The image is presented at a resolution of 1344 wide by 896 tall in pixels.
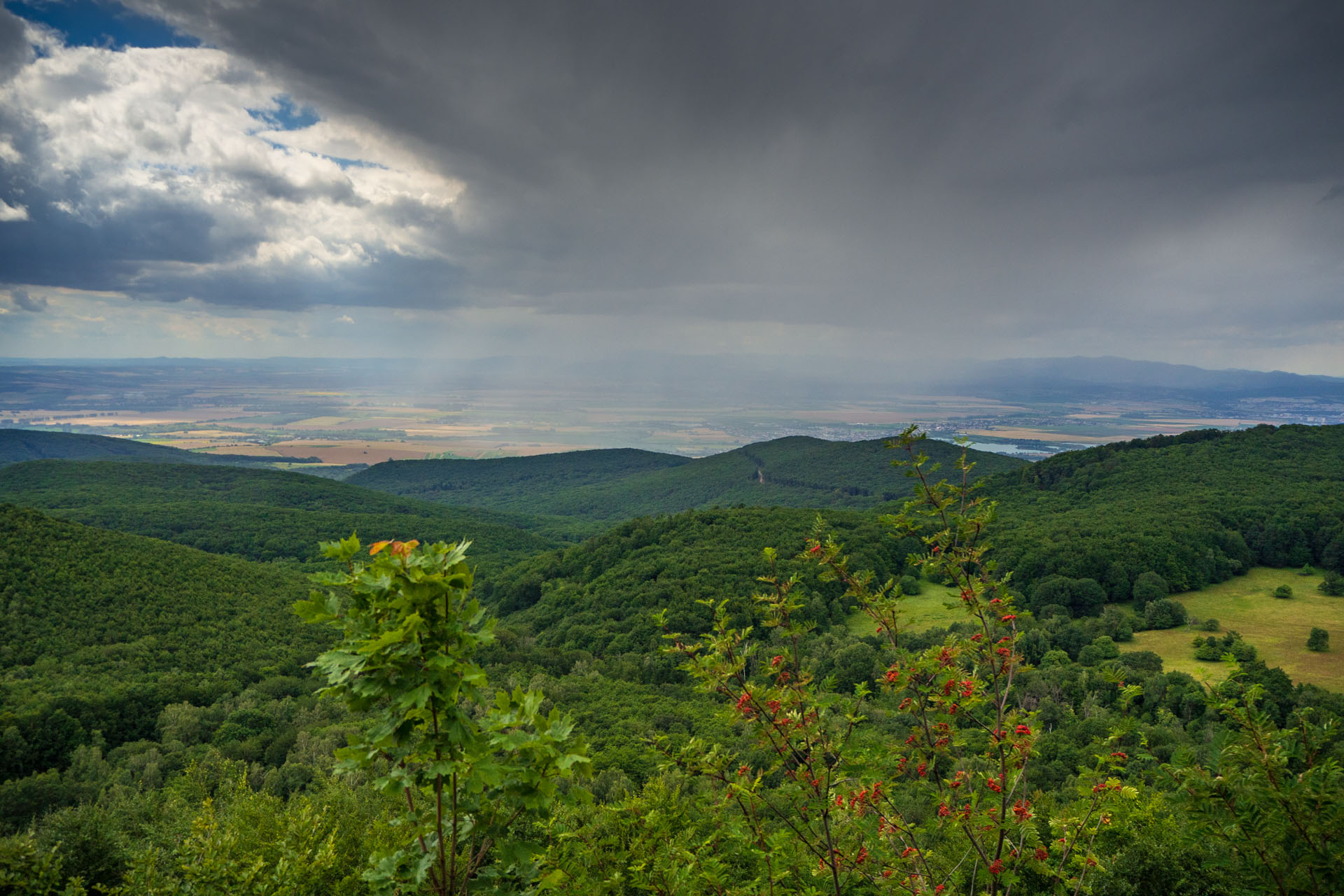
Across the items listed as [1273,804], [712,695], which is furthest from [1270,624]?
[712,695]

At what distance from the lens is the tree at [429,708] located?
2752mm

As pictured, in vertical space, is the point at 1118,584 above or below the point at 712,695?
below

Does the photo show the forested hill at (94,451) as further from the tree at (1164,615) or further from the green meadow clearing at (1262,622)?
the tree at (1164,615)

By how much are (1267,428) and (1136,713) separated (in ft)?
243

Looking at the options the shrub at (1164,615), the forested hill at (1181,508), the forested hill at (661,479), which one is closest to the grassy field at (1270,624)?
the shrub at (1164,615)

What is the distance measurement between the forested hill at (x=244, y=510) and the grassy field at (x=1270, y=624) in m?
55.1

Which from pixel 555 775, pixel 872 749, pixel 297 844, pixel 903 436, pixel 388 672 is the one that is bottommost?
pixel 297 844

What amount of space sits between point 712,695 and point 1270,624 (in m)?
50.9

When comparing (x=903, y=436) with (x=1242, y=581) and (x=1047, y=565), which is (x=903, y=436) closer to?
(x=1047, y=565)

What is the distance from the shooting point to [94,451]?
6693 inches

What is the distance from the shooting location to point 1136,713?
30328 mm

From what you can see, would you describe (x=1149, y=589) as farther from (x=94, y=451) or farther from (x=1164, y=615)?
(x=94, y=451)

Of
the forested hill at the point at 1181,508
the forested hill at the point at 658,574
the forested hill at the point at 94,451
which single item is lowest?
the forested hill at the point at 658,574

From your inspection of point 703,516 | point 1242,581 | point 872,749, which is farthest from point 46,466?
point 1242,581
